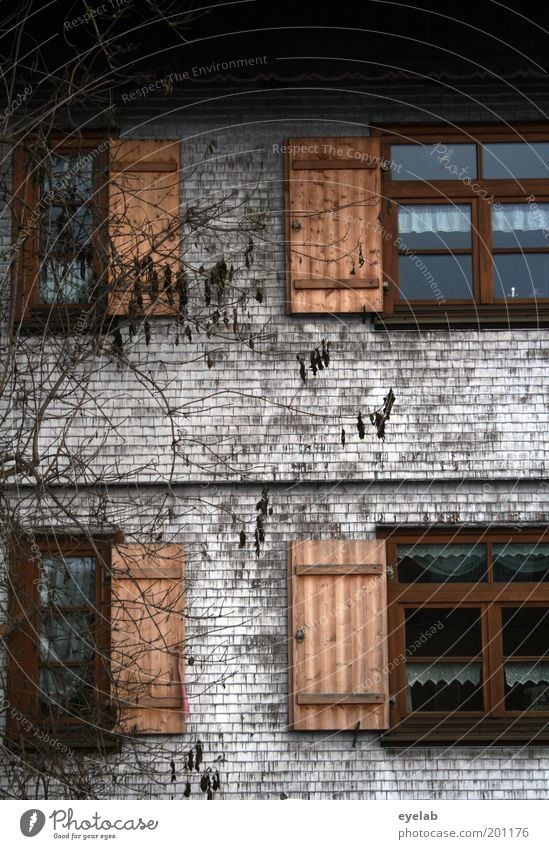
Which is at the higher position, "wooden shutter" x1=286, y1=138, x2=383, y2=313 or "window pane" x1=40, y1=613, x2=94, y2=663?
"wooden shutter" x1=286, y1=138, x2=383, y2=313

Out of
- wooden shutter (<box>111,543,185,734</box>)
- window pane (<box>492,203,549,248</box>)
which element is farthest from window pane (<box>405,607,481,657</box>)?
window pane (<box>492,203,549,248</box>)

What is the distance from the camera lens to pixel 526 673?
11.0 meters

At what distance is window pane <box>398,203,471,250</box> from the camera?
11555 mm

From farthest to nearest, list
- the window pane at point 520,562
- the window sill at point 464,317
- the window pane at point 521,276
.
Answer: the window pane at point 521,276 → the window sill at point 464,317 → the window pane at point 520,562

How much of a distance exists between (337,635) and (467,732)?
122 cm

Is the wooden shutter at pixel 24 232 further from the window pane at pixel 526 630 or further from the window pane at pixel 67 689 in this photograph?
the window pane at pixel 526 630

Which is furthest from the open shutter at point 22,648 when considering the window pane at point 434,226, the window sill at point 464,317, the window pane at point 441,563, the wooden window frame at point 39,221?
the window pane at point 434,226

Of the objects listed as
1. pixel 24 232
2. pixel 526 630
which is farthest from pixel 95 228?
pixel 526 630

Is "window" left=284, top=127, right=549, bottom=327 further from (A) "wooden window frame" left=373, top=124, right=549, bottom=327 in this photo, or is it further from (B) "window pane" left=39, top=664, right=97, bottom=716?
(B) "window pane" left=39, top=664, right=97, bottom=716

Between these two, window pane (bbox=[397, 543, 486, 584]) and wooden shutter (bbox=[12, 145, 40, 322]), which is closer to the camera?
window pane (bbox=[397, 543, 486, 584])

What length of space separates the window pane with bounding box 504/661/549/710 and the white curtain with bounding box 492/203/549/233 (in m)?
3.51

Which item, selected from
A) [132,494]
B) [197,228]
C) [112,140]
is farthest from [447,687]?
[112,140]

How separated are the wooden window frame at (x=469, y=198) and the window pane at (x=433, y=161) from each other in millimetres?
46

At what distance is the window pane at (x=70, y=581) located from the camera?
35.9ft
